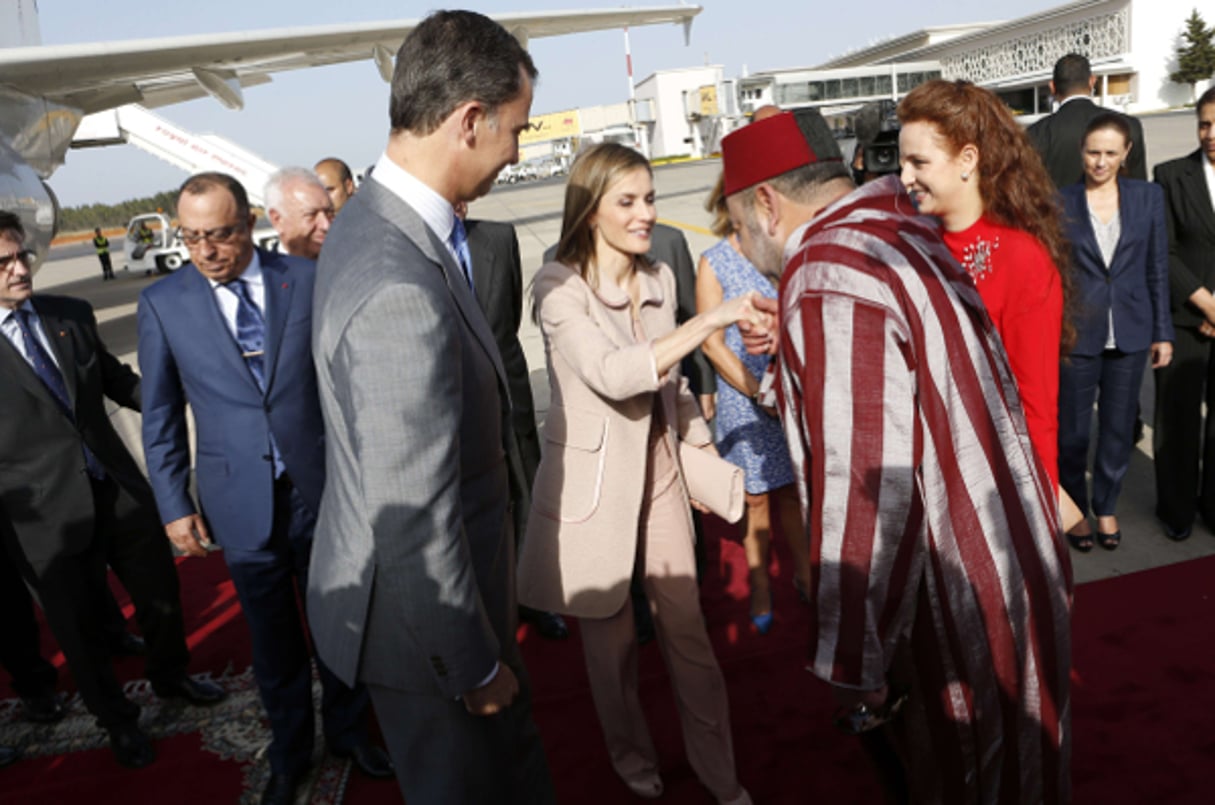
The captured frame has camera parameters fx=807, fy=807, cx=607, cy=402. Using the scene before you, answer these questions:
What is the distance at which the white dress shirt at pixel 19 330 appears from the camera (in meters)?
2.84

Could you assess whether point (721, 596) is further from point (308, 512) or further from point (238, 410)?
point (238, 410)

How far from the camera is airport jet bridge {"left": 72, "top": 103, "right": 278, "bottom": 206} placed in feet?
58.8

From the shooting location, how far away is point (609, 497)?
2.27m

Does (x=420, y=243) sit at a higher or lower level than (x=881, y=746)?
higher

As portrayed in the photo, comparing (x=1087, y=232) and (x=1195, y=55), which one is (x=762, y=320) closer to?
(x=1087, y=232)

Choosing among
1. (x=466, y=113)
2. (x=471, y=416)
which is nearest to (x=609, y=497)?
(x=471, y=416)

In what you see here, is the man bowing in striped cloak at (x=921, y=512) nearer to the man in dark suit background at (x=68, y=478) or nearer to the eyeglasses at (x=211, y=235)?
the eyeglasses at (x=211, y=235)

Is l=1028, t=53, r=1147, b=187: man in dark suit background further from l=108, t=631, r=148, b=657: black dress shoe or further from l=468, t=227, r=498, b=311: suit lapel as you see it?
l=108, t=631, r=148, b=657: black dress shoe

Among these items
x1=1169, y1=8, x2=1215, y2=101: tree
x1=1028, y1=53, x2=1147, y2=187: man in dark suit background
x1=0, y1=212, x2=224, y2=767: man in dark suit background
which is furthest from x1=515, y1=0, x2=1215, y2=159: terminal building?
x1=0, y1=212, x2=224, y2=767: man in dark suit background

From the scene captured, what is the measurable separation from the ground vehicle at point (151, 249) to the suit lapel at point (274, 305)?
67.7 feet

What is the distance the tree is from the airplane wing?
2338 inches

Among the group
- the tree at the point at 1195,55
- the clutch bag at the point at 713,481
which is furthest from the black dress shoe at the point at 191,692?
the tree at the point at 1195,55

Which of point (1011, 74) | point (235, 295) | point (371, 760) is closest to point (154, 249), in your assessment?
point (235, 295)

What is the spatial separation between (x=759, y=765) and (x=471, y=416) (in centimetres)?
181
